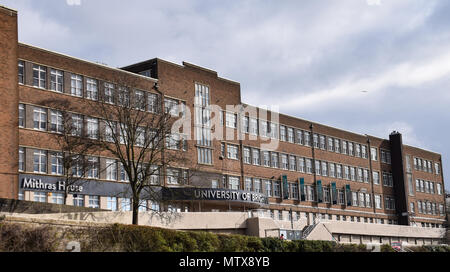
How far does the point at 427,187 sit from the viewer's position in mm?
106188

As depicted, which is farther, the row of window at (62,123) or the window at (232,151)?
the window at (232,151)

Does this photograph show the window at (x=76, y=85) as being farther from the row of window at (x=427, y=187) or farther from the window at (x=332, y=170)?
the row of window at (x=427, y=187)

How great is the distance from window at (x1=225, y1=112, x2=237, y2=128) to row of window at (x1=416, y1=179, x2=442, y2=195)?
136 feet

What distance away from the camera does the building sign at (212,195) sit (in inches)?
2357

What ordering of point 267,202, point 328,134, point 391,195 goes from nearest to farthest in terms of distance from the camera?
point 267,202
point 328,134
point 391,195

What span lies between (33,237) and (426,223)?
84.0m

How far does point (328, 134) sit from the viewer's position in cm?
8912

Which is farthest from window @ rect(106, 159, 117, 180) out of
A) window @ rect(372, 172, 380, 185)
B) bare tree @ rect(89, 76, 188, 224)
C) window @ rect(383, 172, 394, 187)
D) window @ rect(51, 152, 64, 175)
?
window @ rect(383, 172, 394, 187)

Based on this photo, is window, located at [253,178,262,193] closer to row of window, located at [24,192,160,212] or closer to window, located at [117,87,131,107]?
row of window, located at [24,192,160,212]

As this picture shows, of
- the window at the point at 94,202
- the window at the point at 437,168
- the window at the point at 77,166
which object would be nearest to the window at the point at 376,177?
the window at the point at 437,168

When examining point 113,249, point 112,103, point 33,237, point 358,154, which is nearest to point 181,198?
point 112,103

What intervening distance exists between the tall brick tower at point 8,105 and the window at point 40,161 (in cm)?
350
